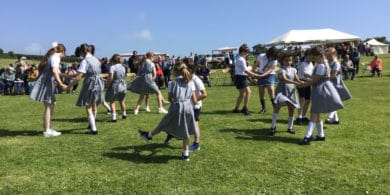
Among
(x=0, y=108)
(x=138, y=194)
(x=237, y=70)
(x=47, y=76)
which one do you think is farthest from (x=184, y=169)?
(x=0, y=108)

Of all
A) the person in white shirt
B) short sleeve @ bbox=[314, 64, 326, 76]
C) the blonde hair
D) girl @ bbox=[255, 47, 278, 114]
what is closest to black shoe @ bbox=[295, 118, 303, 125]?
the person in white shirt

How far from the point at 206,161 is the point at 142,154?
113 centimetres

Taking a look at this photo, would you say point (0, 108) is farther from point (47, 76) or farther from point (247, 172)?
point (247, 172)

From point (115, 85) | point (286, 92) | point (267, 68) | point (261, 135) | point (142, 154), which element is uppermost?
point (267, 68)

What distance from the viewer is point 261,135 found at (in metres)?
8.04

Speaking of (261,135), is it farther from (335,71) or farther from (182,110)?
(182,110)

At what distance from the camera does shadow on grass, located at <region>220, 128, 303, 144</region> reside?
7609 millimetres

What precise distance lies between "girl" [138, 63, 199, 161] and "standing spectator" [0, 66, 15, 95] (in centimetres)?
1677

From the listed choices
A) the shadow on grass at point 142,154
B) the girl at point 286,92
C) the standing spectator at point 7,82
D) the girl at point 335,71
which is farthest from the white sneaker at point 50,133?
the standing spectator at point 7,82

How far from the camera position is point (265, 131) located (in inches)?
332

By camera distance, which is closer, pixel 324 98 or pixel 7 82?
pixel 324 98

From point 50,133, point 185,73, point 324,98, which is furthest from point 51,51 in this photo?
point 324,98

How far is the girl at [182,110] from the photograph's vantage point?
6.06 meters

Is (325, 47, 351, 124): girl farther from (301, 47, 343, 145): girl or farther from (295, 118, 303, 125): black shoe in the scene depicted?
(295, 118, 303, 125): black shoe
